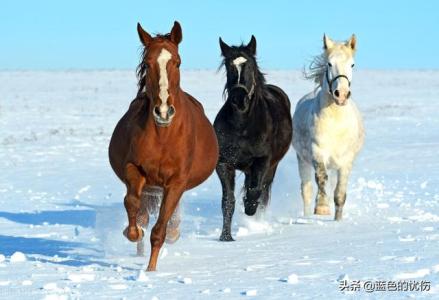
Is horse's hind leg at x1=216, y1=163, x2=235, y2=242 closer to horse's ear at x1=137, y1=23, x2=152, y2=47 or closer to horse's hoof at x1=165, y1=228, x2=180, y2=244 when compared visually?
horse's hoof at x1=165, y1=228, x2=180, y2=244

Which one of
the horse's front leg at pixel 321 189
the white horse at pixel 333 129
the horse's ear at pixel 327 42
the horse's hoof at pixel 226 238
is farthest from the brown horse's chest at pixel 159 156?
the horse's ear at pixel 327 42

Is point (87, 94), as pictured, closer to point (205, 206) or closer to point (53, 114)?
point (53, 114)

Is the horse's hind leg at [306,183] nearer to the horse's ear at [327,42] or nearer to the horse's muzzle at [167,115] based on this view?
the horse's ear at [327,42]

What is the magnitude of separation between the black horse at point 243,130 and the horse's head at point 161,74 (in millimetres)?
2363

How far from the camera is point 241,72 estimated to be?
26.8ft

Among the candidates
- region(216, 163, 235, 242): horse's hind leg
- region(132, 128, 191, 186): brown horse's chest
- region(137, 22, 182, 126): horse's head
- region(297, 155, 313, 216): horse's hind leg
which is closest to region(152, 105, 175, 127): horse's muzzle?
region(137, 22, 182, 126): horse's head

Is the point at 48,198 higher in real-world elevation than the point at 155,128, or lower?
lower

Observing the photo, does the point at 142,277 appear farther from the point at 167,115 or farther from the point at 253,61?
the point at 253,61

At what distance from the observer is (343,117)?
925cm

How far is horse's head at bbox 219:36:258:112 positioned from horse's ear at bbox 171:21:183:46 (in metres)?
2.19

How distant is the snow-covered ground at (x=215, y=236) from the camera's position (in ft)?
17.0

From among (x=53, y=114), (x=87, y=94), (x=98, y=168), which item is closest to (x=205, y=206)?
(x=98, y=168)

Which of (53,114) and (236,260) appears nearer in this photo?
(236,260)

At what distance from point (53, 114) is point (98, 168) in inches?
581
